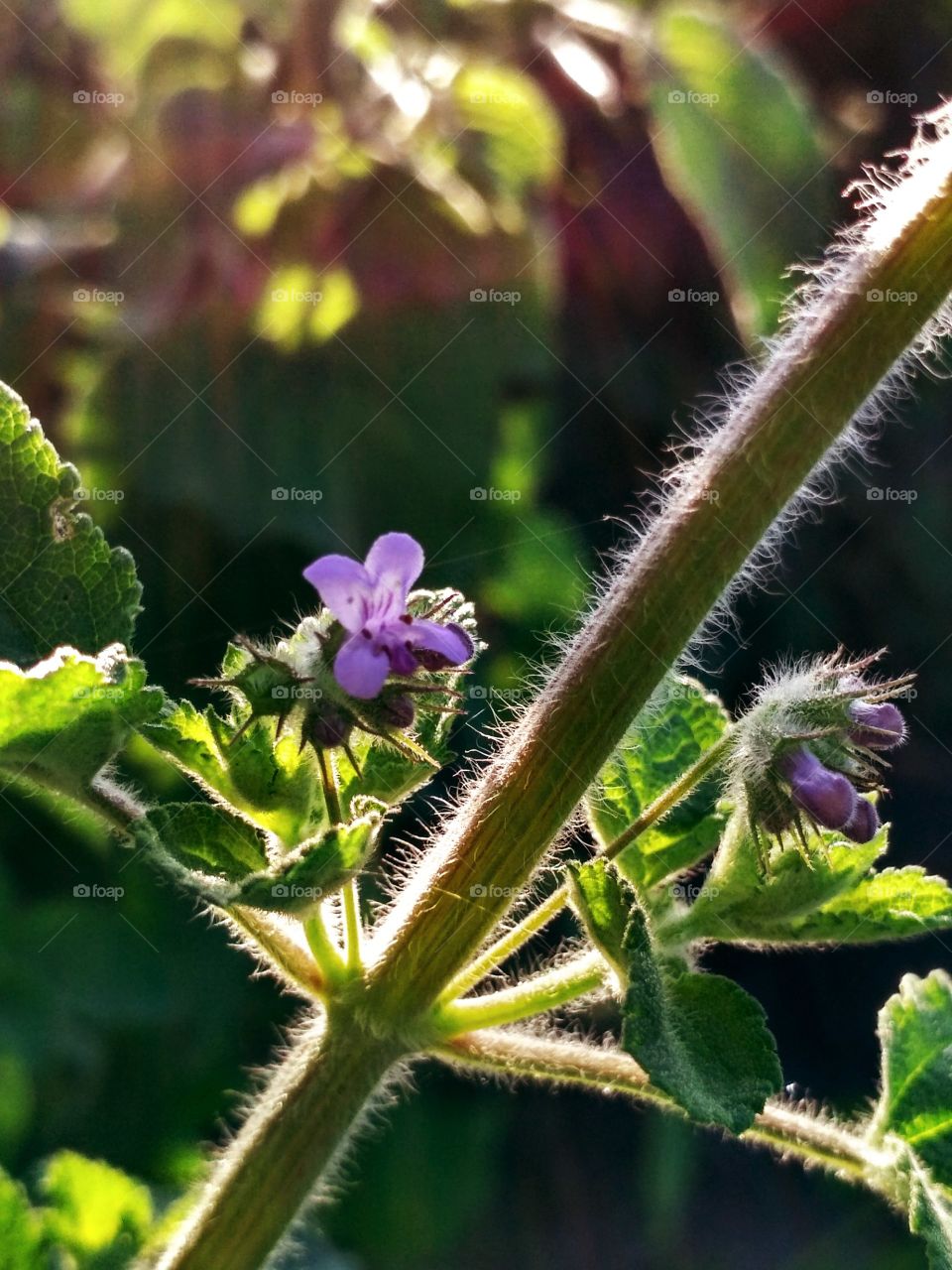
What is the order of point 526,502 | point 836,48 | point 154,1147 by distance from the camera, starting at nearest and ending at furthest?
point 154,1147 → point 526,502 → point 836,48

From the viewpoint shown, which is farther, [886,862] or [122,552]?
[886,862]

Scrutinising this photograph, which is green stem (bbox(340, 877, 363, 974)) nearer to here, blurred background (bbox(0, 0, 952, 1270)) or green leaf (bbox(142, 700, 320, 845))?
green leaf (bbox(142, 700, 320, 845))

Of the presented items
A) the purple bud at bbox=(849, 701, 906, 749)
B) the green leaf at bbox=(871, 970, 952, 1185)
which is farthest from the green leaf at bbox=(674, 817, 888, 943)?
the green leaf at bbox=(871, 970, 952, 1185)

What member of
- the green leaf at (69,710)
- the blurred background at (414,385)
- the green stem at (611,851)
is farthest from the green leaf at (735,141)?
the green leaf at (69,710)

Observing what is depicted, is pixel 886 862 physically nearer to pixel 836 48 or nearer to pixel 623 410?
pixel 623 410

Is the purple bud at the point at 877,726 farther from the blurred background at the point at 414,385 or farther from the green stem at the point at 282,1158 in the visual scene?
the blurred background at the point at 414,385

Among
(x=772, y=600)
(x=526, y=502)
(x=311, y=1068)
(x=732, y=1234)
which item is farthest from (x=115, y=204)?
(x=732, y=1234)

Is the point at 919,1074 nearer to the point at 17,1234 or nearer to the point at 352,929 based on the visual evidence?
the point at 352,929
